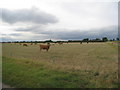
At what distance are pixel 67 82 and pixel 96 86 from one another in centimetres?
141

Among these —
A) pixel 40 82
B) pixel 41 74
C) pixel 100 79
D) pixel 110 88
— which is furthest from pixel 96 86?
pixel 41 74

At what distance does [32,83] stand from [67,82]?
170 cm

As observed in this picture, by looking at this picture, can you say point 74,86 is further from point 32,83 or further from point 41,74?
point 41,74

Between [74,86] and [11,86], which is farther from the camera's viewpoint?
[11,86]

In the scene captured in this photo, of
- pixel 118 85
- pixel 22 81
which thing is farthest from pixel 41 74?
pixel 118 85

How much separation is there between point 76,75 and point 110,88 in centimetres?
253

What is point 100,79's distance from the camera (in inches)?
349

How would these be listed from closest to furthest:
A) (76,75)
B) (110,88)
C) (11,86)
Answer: (110,88)
(11,86)
(76,75)

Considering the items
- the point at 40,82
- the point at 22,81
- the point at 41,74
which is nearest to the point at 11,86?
the point at 22,81

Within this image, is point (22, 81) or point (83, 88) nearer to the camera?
point (83, 88)

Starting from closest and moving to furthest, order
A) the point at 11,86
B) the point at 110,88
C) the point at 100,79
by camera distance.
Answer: the point at 110,88 → the point at 11,86 → the point at 100,79

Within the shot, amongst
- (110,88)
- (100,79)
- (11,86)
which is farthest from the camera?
(100,79)

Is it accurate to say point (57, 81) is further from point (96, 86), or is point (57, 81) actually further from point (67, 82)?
point (96, 86)

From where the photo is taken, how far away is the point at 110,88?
7.55 meters
